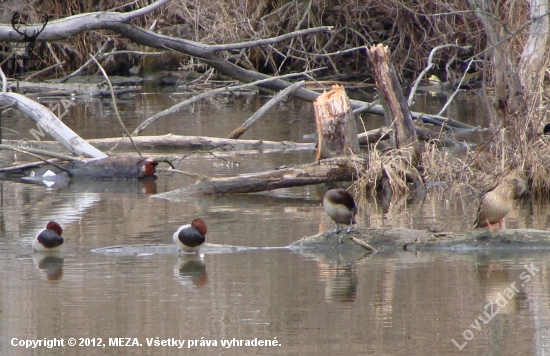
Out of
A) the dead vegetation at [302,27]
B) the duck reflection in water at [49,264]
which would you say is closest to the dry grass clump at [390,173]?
the duck reflection in water at [49,264]

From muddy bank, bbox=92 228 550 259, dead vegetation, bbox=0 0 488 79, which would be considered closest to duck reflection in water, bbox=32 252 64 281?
muddy bank, bbox=92 228 550 259

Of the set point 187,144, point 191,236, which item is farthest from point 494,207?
point 187,144

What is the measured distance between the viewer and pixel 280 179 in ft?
37.2

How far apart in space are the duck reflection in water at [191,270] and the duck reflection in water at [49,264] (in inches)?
34.4

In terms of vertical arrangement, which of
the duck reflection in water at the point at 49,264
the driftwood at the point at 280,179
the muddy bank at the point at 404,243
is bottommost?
the duck reflection in water at the point at 49,264

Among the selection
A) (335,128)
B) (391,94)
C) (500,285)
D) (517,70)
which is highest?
(517,70)

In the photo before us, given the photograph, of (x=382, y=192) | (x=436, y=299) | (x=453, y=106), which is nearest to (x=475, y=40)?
(x=453, y=106)

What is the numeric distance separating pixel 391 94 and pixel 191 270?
514cm

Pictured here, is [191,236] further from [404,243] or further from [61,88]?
[61,88]

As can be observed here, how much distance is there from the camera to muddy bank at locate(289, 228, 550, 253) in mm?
7723

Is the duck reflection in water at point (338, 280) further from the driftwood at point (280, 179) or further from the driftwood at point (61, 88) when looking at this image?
the driftwood at point (61, 88)

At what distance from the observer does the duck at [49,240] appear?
819 centimetres

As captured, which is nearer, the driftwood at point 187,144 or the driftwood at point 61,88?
the driftwood at point 187,144

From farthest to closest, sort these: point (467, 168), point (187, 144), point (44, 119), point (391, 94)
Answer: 1. point (187, 144)
2. point (44, 119)
3. point (391, 94)
4. point (467, 168)
